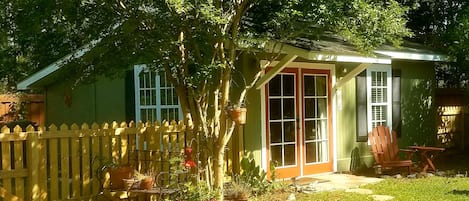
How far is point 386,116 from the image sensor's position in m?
10.2

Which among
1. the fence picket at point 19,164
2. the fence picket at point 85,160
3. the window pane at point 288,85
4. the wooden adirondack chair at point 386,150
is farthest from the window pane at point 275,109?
the fence picket at point 19,164

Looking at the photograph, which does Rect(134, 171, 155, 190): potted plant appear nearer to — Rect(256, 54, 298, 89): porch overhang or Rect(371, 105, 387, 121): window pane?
Rect(256, 54, 298, 89): porch overhang

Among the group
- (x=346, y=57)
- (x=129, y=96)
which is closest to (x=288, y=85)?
(x=346, y=57)

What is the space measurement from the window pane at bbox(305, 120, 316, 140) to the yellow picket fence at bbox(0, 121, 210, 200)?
9.26ft

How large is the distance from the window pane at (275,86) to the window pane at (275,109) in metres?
0.11

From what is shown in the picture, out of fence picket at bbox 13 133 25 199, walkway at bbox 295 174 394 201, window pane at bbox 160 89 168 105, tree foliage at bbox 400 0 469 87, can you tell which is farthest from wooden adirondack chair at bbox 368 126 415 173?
fence picket at bbox 13 133 25 199

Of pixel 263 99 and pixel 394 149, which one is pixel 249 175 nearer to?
pixel 263 99

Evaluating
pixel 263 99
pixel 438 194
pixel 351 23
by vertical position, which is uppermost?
pixel 351 23

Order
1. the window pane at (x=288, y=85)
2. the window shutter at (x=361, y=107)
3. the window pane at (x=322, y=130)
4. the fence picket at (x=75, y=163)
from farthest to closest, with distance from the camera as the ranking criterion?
the window shutter at (x=361, y=107) < the window pane at (x=322, y=130) < the window pane at (x=288, y=85) < the fence picket at (x=75, y=163)

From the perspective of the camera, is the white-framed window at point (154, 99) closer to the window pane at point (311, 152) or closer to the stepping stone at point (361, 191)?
the window pane at point (311, 152)

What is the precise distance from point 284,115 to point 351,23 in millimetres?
2687

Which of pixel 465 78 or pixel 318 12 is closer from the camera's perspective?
pixel 318 12

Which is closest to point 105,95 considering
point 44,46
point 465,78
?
point 44,46

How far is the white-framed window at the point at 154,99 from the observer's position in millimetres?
8570
